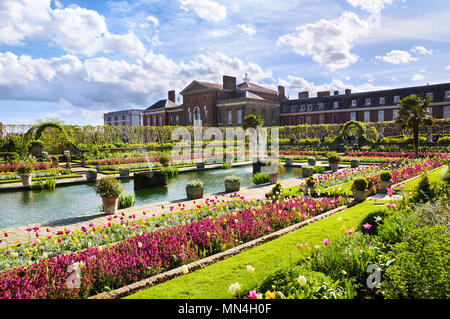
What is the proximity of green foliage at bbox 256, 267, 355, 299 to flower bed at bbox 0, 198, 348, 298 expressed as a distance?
143 centimetres

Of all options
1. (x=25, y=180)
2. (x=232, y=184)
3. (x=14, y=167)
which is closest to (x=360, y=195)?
(x=232, y=184)

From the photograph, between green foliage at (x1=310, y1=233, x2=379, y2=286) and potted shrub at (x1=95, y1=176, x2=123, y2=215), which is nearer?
green foliage at (x1=310, y1=233, x2=379, y2=286)

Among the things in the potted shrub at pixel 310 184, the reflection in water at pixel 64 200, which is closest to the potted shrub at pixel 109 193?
the reflection in water at pixel 64 200

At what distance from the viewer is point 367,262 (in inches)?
162

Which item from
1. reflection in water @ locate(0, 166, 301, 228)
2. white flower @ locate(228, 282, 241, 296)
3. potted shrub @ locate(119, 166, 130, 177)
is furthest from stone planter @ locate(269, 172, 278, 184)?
white flower @ locate(228, 282, 241, 296)

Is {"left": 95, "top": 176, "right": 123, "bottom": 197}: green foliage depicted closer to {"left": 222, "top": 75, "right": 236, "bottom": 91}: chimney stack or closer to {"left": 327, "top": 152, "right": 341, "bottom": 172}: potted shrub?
{"left": 327, "top": 152, "right": 341, "bottom": 172}: potted shrub

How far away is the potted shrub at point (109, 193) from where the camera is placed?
30.3 feet

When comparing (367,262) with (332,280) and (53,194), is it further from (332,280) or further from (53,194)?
(53,194)

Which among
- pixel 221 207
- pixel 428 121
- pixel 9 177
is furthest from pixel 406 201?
pixel 9 177

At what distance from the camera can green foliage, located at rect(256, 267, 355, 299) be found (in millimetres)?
3365

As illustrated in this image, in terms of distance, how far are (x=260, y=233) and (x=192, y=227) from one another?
1.37 meters

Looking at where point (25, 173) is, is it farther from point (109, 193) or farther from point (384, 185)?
point (384, 185)

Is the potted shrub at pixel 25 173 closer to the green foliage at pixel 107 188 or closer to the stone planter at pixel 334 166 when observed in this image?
the green foliage at pixel 107 188

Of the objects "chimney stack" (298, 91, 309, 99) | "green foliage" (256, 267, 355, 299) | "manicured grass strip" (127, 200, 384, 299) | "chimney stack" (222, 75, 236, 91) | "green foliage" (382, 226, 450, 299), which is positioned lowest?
"manicured grass strip" (127, 200, 384, 299)
